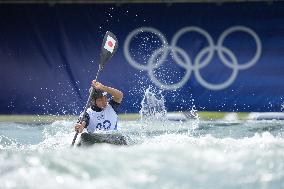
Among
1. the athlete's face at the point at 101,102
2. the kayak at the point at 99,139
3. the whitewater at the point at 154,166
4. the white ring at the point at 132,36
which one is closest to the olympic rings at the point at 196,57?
the white ring at the point at 132,36

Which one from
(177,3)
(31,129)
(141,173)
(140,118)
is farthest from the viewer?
(177,3)

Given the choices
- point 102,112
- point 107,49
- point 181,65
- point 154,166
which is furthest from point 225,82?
point 154,166

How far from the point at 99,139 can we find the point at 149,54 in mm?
5360

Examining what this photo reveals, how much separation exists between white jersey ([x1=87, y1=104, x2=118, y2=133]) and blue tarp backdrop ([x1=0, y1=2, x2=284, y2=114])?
13.0ft

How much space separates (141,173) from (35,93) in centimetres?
670

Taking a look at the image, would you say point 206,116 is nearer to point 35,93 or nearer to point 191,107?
point 191,107

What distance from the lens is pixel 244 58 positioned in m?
10.6

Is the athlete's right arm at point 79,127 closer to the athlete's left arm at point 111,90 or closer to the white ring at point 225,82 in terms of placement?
the athlete's left arm at point 111,90

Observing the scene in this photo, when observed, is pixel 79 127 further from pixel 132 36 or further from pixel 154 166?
pixel 132 36

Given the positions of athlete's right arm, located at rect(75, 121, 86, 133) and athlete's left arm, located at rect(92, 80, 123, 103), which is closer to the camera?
athlete's right arm, located at rect(75, 121, 86, 133)

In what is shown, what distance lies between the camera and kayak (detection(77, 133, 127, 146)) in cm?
532

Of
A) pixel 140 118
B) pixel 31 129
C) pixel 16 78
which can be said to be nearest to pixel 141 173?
pixel 31 129

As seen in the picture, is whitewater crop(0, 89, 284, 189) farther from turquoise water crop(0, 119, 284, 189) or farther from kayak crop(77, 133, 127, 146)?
kayak crop(77, 133, 127, 146)

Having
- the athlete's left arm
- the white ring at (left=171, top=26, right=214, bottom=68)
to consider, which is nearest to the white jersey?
the athlete's left arm
